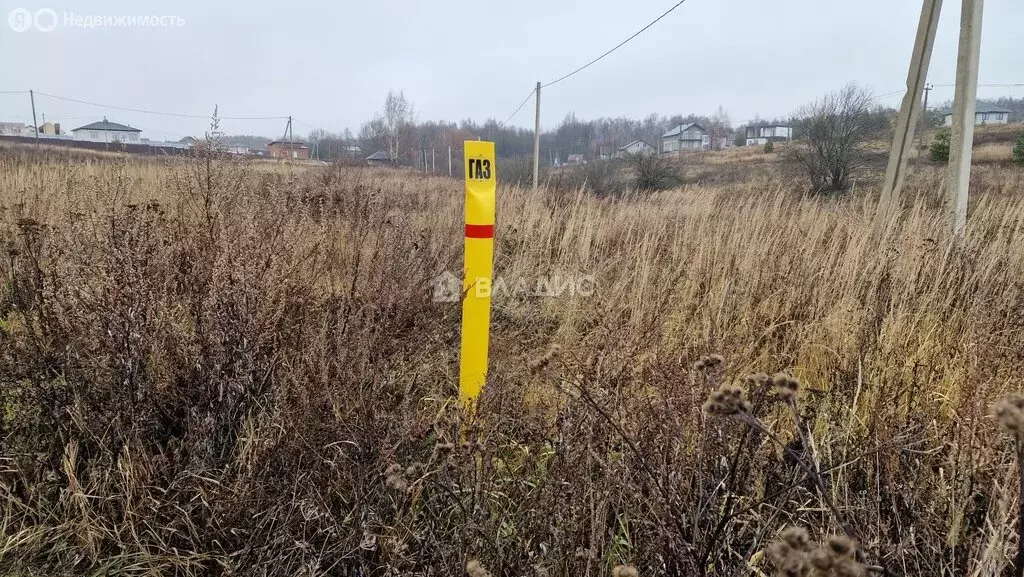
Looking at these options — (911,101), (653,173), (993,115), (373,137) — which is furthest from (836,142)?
(993,115)

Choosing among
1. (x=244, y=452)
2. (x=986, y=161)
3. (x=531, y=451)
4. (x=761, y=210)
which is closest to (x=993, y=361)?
(x=531, y=451)

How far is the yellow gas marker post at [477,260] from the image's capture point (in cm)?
230

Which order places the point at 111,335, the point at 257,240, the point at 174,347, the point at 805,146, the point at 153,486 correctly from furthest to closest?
1. the point at 805,146
2. the point at 257,240
3. the point at 174,347
4. the point at 111,335
5. the point at 153,486

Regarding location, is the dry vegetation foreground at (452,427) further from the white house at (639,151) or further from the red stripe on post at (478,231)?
the white house at (639,151)

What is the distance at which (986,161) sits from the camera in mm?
31328

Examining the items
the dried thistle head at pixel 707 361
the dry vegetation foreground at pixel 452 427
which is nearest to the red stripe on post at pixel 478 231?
the dry vegetation foreground at pixel 452 427

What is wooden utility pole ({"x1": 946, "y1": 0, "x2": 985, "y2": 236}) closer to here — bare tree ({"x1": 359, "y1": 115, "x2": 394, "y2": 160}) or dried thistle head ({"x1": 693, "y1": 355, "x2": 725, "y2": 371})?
dried thistle head ({"x1": 693, "y1": 355, "x2": 725, "y2": 371})

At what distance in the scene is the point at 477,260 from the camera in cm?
233

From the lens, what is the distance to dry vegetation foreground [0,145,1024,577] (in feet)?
5.16

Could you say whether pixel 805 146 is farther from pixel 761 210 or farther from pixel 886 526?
pixel 886 526

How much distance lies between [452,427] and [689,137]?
90.5 meters

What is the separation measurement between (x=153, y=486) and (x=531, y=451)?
1398 mm

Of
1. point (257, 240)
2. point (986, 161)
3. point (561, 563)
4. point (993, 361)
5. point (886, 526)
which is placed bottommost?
point (561, 563)

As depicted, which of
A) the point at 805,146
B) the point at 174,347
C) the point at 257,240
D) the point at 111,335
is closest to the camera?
the point at 111,335
